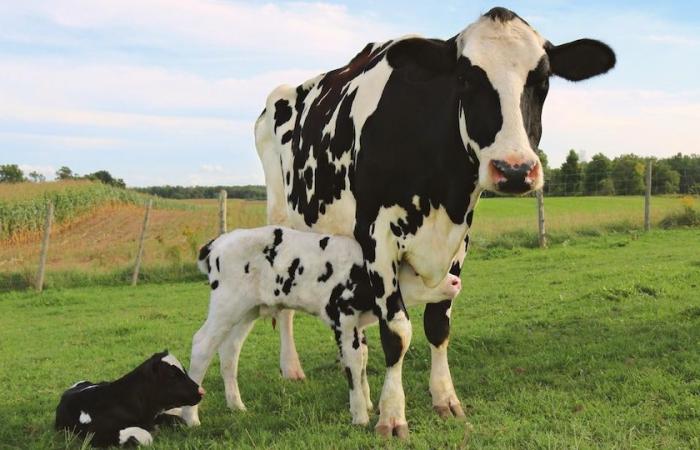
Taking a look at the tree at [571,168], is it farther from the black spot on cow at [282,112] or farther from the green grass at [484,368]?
the black spot on cow at [282,112]

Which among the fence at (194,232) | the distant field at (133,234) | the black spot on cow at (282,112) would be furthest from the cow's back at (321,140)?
the distant field at (133,234)

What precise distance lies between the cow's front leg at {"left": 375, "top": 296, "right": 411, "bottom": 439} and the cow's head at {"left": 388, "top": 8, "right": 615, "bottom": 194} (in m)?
1.29

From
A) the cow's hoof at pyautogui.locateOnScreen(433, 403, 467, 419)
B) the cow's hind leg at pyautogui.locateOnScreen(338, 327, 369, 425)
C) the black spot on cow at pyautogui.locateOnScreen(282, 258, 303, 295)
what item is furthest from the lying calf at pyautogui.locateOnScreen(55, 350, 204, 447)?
the cow's hoof at pyautogui.locateOnScreen(433, 403, 467, 419)

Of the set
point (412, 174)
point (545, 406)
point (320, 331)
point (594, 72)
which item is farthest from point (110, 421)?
point (320, 331)

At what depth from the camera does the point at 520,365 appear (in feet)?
21.8

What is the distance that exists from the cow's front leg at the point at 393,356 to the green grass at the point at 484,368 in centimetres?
17

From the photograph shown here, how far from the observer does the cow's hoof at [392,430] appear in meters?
4.89

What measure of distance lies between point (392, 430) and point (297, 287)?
A: 1.26 m

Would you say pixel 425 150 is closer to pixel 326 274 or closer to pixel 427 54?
pixel 427 54

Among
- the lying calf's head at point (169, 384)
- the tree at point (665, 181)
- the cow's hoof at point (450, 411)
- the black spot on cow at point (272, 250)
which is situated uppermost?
the tree at point (665, 181)

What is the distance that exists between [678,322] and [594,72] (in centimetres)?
391

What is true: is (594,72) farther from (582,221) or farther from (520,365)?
(582,221)

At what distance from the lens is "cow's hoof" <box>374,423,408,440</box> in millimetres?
4887

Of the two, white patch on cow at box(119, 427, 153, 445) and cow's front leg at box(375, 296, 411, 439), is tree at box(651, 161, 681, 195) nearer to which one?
cow's front leg at box(375, 296, 411, 439)
